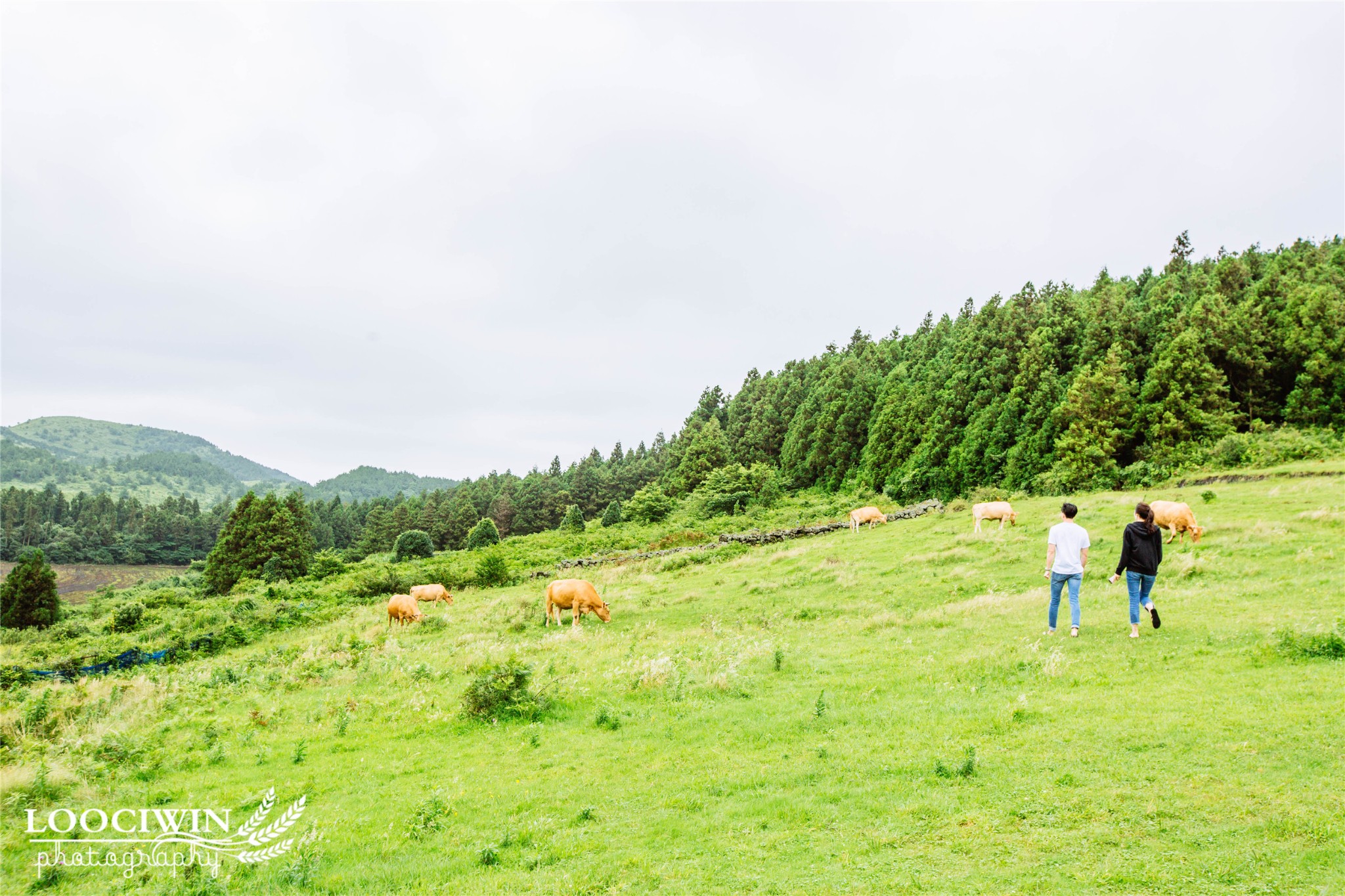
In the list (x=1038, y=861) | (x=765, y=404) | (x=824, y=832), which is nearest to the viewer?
(x=1038, y=861)

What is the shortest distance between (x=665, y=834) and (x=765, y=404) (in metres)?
92.2

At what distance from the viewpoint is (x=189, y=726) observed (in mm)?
13016

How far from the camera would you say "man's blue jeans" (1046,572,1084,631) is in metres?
11.7

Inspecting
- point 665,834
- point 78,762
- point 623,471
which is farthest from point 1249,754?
point 623,471

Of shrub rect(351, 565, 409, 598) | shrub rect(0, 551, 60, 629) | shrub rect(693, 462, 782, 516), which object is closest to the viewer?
shrub rect(351, 565, 409, 598)

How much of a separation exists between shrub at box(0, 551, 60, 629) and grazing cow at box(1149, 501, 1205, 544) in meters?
67.1

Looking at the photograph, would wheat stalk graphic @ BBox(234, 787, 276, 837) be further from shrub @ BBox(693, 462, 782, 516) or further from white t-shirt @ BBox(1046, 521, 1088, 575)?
shrub @ BBox(693, 462, 782, 516)

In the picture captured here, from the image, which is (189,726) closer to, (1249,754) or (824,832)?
(824,832)

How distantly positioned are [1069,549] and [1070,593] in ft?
2.65

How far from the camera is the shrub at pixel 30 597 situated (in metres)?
47.4

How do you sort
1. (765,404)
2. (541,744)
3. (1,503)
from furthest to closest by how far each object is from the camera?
(1,503)
(765,404)
(541,744)

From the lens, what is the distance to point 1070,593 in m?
11.7

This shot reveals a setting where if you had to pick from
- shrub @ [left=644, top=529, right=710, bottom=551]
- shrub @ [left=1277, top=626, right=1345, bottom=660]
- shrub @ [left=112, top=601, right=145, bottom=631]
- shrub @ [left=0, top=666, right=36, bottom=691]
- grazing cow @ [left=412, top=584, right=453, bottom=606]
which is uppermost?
shrub @ [left=1277, top=626, right=1345, bottom=660]

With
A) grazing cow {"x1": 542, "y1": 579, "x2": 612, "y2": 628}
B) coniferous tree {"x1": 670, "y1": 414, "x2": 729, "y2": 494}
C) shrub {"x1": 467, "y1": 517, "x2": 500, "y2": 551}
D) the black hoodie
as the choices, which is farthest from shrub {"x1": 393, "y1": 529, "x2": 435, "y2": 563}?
the black hoodie
